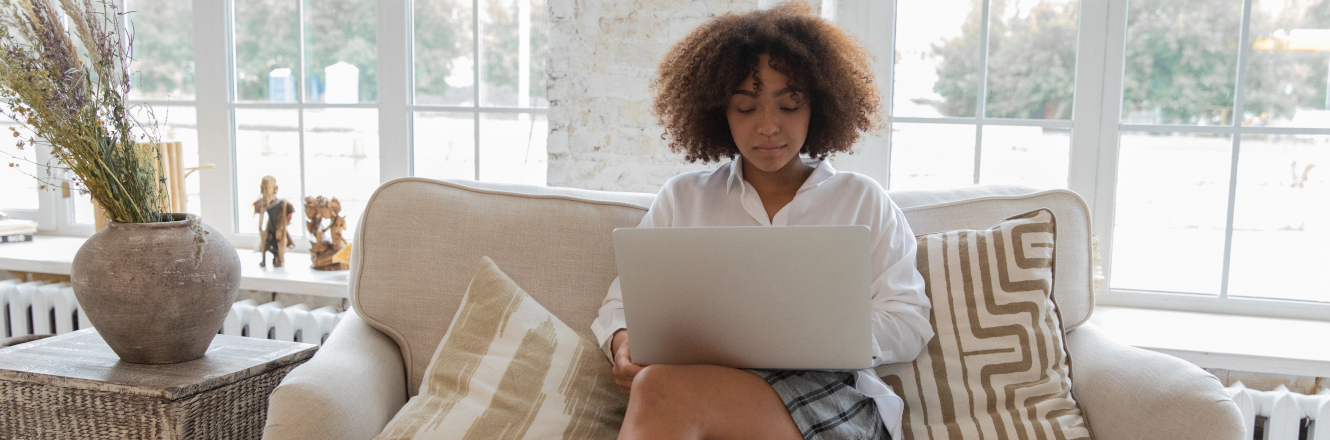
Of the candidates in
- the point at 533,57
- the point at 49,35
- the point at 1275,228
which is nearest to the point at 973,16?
the point at 1275,228

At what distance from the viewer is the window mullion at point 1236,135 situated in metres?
2.14

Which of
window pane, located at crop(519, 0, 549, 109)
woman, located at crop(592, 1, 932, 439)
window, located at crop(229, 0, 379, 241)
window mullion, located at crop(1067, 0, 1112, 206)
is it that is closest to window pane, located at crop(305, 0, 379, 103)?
window, located at crop(229, 0, 379, 241)

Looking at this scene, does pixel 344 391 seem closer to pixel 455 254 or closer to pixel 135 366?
pixel 455 254

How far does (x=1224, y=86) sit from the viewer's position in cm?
218

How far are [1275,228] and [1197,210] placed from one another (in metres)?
0.19

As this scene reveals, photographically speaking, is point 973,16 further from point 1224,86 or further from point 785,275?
point 785,275

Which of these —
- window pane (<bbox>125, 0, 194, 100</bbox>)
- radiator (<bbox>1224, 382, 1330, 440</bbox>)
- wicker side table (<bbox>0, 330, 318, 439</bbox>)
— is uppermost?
window pane (<bbox>125, 0, 194, 100</bbox>)

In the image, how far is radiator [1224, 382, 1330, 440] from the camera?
1.79 meters

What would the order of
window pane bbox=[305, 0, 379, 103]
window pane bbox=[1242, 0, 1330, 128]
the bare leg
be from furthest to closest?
window pane bbox=[305, 0, 379, 103], window pane bbox=[1242, 0, 1330, 128], the bare leg

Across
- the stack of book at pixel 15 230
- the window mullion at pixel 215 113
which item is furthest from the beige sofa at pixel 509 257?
the stack of book at pixel 15 230

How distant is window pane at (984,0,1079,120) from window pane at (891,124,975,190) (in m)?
0.12

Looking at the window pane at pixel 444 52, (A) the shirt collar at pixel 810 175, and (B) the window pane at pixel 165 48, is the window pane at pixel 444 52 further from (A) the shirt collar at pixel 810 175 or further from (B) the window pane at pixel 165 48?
(A) the shirt collar at pixel 810 175

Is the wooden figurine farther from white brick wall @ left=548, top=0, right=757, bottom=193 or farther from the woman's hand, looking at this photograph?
the woman's hand

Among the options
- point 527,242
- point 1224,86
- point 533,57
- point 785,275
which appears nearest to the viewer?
point 785,275
